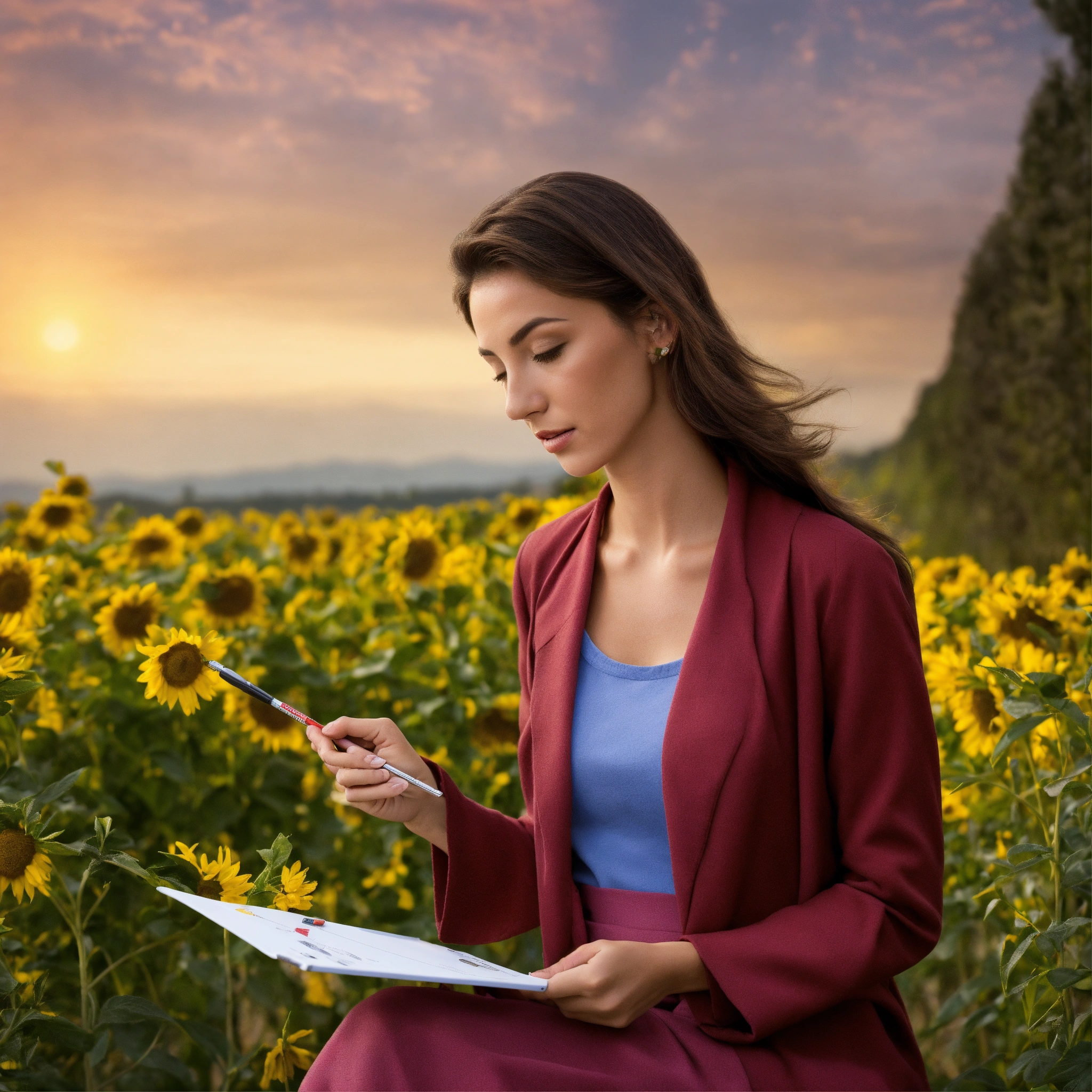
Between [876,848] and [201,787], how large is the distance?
4.99ft

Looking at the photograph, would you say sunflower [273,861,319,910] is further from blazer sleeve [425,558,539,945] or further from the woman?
blazer sleeve [425,558,539,945]

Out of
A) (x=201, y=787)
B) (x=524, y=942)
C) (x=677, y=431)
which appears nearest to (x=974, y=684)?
(x=677, y=431)

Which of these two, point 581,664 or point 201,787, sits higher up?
point 581,664

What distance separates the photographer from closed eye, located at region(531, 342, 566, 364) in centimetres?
160

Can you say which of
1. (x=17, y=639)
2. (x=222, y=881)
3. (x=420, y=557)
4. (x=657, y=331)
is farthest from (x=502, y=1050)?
(x=420, y=557)

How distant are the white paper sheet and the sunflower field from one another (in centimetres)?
21

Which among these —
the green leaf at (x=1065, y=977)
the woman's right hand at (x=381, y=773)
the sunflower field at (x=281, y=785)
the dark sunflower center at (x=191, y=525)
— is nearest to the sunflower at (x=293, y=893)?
the sunflower field at (x=281, y=785)

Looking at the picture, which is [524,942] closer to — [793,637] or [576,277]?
[793,637]

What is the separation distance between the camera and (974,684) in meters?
1.85

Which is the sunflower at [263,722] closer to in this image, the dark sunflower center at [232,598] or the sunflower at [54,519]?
the dark sunflower center at [232,598]

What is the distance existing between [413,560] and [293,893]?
1588 millimetres

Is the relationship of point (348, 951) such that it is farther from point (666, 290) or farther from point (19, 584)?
point (19, 584)

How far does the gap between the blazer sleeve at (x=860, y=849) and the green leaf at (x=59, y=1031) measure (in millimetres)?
828

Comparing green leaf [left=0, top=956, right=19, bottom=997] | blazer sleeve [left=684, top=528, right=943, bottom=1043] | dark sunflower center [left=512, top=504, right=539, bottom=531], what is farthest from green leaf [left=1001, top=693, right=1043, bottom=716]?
dark sunflower center [left=512, top=504, right=539, bottom=531]
